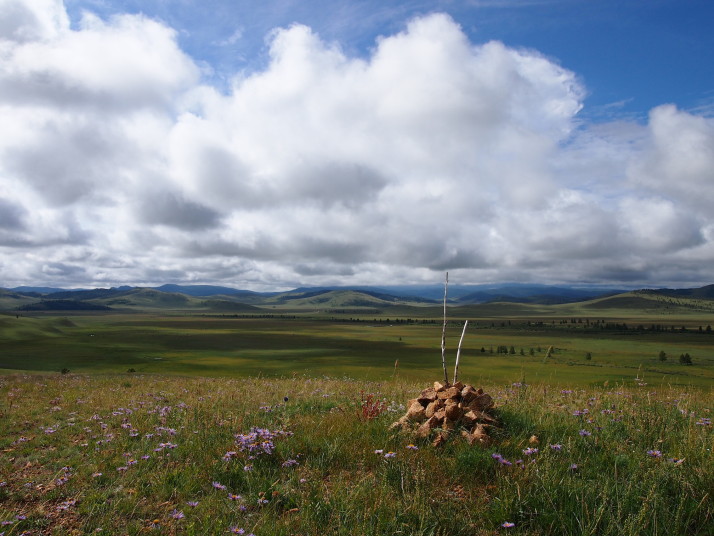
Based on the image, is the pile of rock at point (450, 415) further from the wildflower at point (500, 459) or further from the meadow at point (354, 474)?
the wildflower at point (500, 459)

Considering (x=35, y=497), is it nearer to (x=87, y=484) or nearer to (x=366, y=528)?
(x=87, y=484)

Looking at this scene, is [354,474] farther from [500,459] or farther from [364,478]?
[500,459]

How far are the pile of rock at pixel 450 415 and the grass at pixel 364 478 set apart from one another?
0.84 ft

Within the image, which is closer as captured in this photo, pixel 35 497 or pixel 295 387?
pixel 35 497

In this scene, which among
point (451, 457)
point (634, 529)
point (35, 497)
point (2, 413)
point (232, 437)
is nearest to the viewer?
point (634, 529)

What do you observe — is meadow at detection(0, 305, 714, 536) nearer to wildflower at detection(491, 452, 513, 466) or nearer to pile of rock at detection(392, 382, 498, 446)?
wildflower at detection(491, 452, 513, 466)

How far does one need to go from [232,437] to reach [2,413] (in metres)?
9.59

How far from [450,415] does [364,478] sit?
2.55 meters

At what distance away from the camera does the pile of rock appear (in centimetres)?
732

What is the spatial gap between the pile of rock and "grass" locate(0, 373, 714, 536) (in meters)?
0.25

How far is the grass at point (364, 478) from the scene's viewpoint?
487 centimetres

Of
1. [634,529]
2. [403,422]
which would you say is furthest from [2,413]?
[634,529]

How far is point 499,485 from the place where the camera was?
216 inches

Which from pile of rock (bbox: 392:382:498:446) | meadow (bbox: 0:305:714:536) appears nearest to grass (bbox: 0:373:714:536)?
meadow (bbox: 0:305:714:536)
